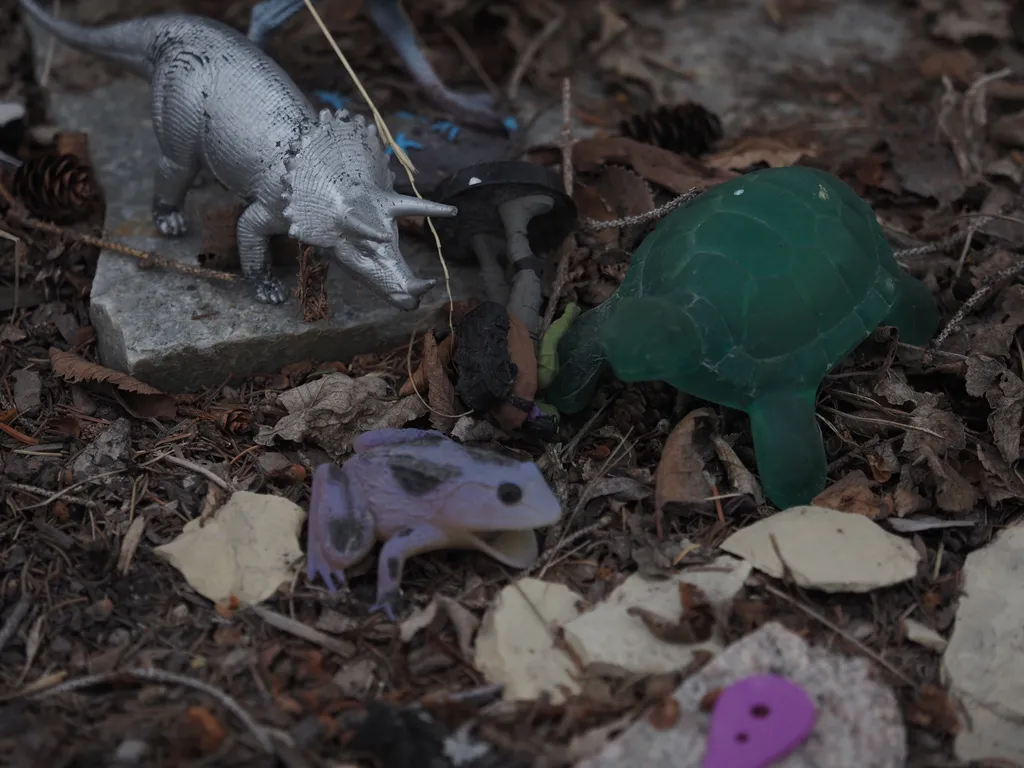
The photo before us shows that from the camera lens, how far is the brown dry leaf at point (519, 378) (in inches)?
99.8

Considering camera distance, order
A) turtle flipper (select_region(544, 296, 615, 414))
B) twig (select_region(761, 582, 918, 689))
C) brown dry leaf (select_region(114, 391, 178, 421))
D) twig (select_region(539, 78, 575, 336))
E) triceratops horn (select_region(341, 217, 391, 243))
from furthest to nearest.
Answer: twig (select_region(539, 78, 575, 336)) < brown dry leaf (select_region(114, 391, 178, 421)) < turtle flipper (select_region(544, 296, 615, 414)) < triceratops horn (select_region(341, 217, 391, 243)) < twig (select_region(761, 582, 918, 689))

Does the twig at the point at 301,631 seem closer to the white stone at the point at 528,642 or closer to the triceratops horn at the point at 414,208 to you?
the white stone at the point at 528,642

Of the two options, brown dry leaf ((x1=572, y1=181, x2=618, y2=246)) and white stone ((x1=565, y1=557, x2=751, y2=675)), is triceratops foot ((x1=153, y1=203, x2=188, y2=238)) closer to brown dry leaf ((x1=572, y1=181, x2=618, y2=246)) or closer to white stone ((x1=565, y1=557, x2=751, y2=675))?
brown dry leaf ((x1=572, y1=181, x2=618, y2=246))

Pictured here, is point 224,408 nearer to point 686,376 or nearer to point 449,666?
point 449,666

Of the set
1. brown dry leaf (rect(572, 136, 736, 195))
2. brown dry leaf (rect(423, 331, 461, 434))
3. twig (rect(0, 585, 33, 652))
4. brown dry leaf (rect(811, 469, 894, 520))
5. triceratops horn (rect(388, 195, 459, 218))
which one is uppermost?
triceratops horn (rect(388, 195, 459, 218))

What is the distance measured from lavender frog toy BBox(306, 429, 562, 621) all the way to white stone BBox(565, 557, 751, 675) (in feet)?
0.75

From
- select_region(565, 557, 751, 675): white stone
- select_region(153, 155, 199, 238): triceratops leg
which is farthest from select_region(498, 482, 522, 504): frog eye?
select_region(153, 155, 199, 238): triceratops leg

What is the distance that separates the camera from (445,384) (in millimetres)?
2662

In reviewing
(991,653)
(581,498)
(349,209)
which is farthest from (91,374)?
(991,653)

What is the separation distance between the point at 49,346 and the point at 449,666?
156 cm

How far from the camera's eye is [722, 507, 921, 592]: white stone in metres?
2.26

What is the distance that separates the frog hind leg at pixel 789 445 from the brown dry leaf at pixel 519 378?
0.54 meters

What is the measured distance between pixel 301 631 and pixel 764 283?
4.32 feet

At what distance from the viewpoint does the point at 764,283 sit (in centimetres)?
240
